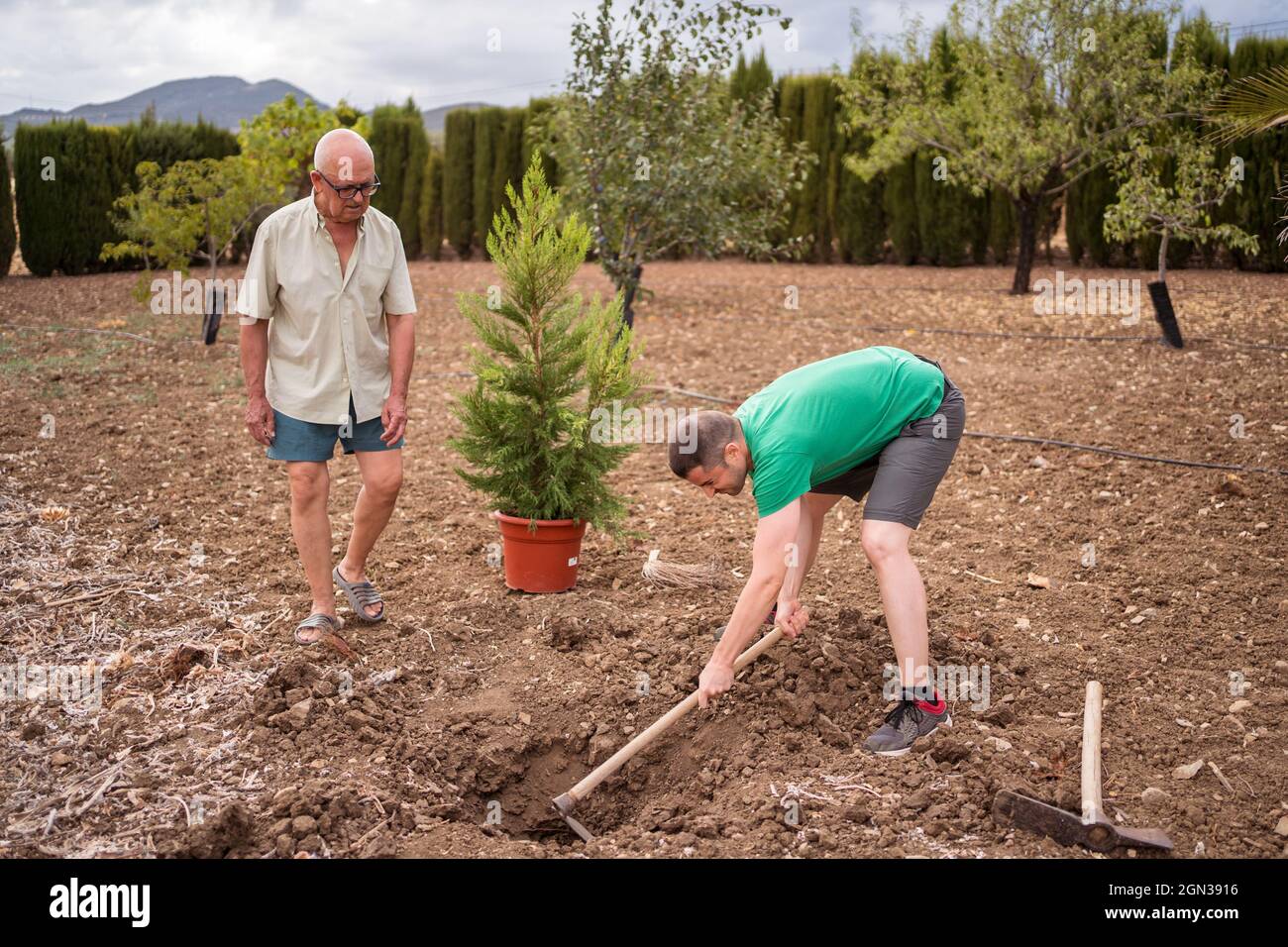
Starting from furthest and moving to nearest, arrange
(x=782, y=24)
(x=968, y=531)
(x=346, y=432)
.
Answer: (x=782, y=24) → (x=968, y=531) → (x=346, y=432)

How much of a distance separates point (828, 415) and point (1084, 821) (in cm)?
136

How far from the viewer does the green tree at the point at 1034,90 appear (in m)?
10.7

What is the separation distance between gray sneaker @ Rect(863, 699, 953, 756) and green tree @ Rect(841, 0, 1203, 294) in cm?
889

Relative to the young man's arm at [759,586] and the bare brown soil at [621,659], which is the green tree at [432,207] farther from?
the young man's arm at [759,586]

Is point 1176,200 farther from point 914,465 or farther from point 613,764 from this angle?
point 613,764

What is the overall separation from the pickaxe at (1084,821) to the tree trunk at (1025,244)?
32.7ft

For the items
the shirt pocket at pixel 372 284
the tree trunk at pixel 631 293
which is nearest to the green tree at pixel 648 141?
the tree trunk at pixel 631 293

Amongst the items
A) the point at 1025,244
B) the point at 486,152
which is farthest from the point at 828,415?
the point at 486,152

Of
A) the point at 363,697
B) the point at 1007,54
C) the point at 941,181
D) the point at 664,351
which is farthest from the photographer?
the point at 941,181

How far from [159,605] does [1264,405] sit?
667 centimetres

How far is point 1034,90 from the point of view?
36.8 ft
